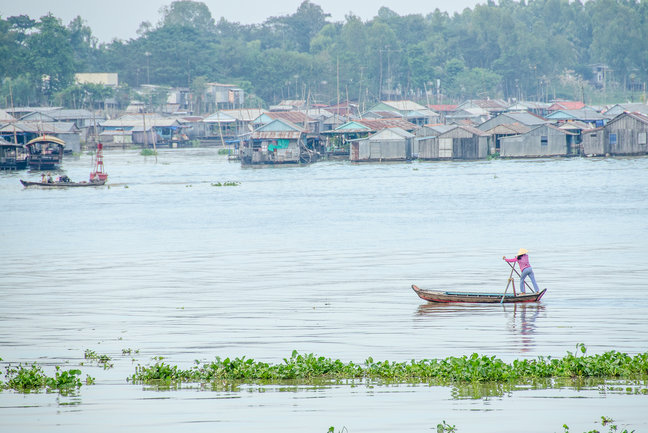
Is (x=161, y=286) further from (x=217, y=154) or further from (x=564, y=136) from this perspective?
(x=217, y=154)

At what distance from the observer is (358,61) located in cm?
12556

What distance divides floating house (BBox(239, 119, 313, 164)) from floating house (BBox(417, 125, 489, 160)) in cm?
1006

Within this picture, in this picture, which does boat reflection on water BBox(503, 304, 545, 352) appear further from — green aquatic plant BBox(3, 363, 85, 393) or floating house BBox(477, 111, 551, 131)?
floating house BBox(477, 111, 551, 131)

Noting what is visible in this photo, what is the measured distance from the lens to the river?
10844 mm

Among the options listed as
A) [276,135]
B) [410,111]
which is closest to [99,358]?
[276,135]

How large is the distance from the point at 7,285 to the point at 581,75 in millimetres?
129982

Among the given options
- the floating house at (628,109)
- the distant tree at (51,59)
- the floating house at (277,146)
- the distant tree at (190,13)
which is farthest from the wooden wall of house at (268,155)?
the distant tree at (190,13)

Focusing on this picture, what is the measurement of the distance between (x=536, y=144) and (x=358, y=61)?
5743 cm

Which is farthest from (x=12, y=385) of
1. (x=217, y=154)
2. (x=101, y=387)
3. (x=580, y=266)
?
(x=217, y=154)

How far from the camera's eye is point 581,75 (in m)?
141

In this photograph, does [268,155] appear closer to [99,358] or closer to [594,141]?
[594,141]

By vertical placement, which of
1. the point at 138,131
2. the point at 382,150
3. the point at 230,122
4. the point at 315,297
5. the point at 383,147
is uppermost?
the point at 230,122

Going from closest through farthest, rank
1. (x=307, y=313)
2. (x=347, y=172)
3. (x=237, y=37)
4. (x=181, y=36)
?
(x=307, y=313) < (x=347, y=172) < (x=181, y=36) < (x=237, y=37)

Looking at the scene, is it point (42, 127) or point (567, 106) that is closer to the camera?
point (42, 127)
